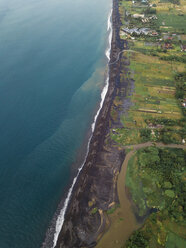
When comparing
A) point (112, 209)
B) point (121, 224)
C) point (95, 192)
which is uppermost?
point (95, 192)

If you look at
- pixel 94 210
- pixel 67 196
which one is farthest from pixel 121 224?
pixel 67 196

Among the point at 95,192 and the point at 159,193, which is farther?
the point at 95,192

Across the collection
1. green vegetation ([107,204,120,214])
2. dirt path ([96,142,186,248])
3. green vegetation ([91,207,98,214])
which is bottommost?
dirt path ([96,142,186,248])

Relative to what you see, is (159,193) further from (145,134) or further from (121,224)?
(145,134)

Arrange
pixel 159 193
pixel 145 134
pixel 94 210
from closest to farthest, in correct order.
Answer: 1. pixel 94 210
2. pixel 159 193
3. pixel 145 134

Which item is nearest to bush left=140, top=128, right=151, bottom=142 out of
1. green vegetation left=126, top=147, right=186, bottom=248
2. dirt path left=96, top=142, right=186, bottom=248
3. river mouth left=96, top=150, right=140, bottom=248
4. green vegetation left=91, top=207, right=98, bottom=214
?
green vegetation left=126, top=147, right=186, bottom=248

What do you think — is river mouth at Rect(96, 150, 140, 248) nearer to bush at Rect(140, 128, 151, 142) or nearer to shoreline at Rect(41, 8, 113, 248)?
shoreline at Rect(41, 8, 113, 248)
